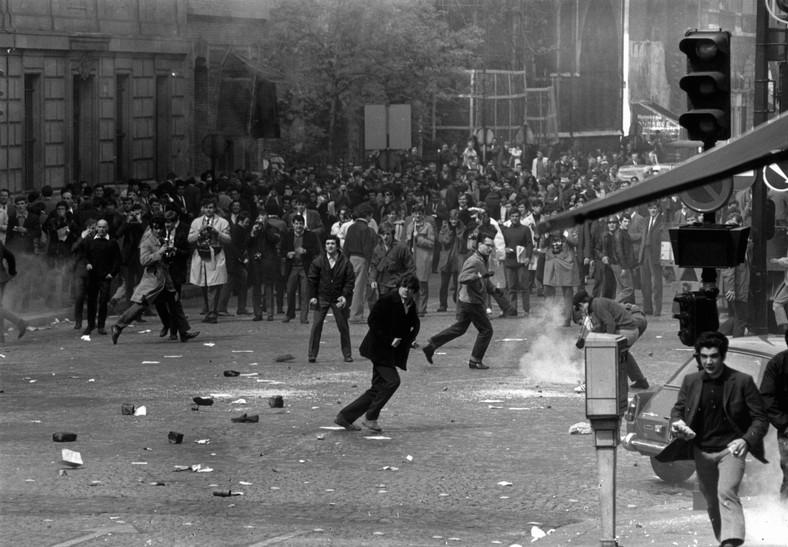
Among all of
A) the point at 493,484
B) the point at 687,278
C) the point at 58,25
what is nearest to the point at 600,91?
the point at 58,25

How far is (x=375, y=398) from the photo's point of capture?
46.7ft

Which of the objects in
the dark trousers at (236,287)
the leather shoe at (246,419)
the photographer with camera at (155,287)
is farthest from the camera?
the dark trousers at (236,287)

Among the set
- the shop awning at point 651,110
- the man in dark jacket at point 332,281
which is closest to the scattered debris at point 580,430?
the man in dark jacket at point 332,281

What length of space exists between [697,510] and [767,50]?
6998 millimetres

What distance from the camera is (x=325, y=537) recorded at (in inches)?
396

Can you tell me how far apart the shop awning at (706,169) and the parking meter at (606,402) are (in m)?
3.28

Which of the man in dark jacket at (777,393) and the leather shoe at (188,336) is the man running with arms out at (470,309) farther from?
the man in dark jacket at (777,393)

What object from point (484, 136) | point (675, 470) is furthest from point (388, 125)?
point (675, 470)

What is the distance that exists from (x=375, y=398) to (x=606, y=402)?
560 centimetres

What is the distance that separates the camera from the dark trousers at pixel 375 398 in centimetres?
1417

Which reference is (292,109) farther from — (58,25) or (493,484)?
(493,484)

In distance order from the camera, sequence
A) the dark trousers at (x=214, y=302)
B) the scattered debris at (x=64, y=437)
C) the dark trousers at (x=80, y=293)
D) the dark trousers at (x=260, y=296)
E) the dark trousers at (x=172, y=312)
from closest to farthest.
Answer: the scattered debris at (x=64, y=437) → the dark trousers at (x=172, y=312) → the dark trousers at (x=80, y=293) → the dark trousers at (x=214, y=302) → the dark trousers at (x=260, y=296)

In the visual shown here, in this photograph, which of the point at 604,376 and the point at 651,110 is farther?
the point at 651,110

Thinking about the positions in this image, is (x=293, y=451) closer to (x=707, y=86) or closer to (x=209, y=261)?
(x=707, y=86)
